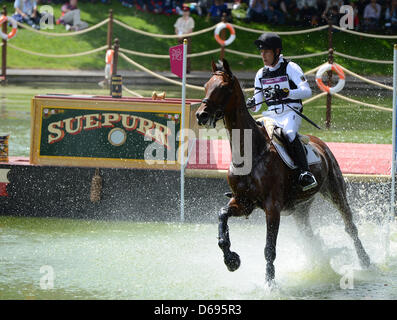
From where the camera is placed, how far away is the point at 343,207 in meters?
9.50

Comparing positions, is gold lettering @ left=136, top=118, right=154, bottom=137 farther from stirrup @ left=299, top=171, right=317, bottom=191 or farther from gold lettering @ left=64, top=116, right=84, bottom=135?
stirrup @ left=299, top=171, right=317, bottom=191

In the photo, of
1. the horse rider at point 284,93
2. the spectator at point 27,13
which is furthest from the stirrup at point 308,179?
the spectator at point 27,13

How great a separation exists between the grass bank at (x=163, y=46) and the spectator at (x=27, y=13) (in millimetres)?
1170

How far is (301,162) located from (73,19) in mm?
19215

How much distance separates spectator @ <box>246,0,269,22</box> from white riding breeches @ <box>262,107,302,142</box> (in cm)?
2039

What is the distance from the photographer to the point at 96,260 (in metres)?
9.36

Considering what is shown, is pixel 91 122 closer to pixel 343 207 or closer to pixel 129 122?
pixel 129 122

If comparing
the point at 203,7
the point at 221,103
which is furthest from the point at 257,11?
the point at 221,103

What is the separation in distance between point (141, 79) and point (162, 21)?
6125 millimetres

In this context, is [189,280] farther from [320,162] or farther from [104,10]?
[104,10]

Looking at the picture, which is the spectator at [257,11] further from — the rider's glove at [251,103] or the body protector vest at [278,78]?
the rider's glove at [251,103]

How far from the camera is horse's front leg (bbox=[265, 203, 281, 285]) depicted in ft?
26.8

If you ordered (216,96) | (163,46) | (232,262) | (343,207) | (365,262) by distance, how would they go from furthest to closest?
(163,46) < (343,207) < (365,262) < (232,262) < (216,96)

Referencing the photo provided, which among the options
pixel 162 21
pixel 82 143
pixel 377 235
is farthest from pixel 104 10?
pixel 377 235
